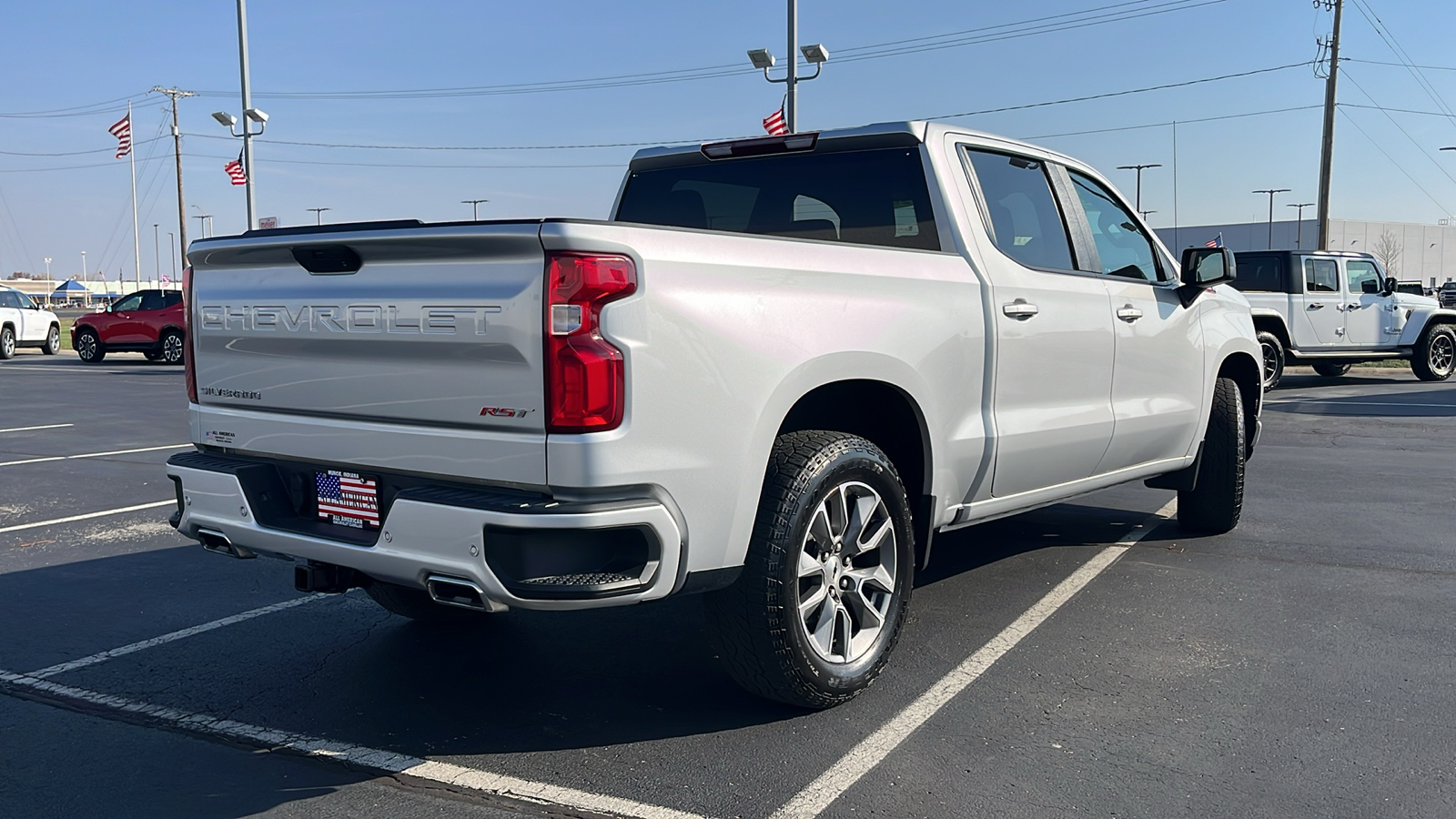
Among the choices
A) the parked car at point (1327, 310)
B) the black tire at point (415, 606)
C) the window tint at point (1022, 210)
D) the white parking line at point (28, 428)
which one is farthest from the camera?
the parked car at point (1327, 310)

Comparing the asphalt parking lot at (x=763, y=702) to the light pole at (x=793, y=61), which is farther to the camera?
the light pole at (x=793, y=61)

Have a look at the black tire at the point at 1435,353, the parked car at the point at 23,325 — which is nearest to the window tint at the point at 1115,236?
the black tire at the point at 1435,353

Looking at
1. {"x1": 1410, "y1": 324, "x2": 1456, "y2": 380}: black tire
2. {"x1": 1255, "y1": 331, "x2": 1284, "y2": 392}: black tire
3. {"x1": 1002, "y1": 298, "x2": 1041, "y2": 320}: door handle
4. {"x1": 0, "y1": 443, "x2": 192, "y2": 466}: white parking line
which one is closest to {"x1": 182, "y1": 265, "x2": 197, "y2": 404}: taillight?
{"x1": 1002, "y1": 298, "x2": 1041, "y2": 320}: door handle

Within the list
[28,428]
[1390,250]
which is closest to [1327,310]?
[28,428]

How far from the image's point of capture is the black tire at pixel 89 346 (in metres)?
27.1

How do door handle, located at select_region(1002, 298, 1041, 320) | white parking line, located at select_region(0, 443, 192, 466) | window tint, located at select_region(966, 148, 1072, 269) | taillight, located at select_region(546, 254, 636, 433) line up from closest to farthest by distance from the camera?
taillight, located at select_region(546, 254, 636, 433) < door handle, located at select_region(1002, 298, 1041, 320) < window tint, located at select_region(966, 148, 1072, 269) < white parking line, located at select_region(0, 443, 192, 466)

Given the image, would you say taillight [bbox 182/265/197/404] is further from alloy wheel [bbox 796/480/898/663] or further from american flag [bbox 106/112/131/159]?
american flag [bbox 106/112/131/159]

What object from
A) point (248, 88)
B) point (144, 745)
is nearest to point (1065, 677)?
point (144, 745)

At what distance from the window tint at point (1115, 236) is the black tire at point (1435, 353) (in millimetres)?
14814

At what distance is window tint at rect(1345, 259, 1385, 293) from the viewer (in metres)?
16.8

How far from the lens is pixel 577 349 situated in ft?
10.2

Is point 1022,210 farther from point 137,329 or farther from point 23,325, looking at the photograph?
point 23,325

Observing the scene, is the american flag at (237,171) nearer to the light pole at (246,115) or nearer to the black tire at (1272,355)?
the light pole at (246,115)

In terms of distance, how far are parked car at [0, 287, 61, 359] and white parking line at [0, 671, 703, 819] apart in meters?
28.8
